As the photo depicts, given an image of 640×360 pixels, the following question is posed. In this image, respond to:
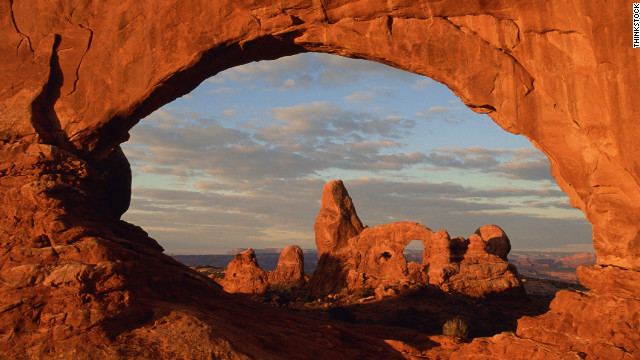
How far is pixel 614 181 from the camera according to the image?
23.8ft

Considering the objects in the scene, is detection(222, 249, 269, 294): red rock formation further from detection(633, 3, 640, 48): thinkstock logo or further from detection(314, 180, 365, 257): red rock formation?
detection(633, 3, 640, 48): thinkstock logo

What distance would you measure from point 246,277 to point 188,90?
11760mm

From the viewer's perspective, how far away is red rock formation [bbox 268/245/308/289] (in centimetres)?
2814

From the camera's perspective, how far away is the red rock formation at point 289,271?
28141 mm

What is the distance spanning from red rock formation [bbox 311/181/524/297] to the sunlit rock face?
41.0 ft

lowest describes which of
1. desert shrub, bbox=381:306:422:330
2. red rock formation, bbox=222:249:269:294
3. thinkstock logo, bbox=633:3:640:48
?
desert shrub, bbox=381:306:422:330

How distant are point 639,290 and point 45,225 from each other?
9208mm

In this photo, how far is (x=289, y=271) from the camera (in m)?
28.8

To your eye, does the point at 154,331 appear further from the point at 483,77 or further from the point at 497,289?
the point at 497,289

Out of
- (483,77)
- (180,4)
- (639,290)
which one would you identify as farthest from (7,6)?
(639,290)

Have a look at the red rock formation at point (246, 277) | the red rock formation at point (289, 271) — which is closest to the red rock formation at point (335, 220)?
the red rock formation at point (289, 271)

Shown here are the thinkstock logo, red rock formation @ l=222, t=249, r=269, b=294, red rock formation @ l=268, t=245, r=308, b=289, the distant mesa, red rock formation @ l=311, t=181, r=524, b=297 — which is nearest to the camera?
the thinkstock logo

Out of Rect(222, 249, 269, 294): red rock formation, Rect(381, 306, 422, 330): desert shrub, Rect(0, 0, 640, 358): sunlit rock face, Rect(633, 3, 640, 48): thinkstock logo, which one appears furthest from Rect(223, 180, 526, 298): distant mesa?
Rect(633, 3, 640, 48): thinkstock logo

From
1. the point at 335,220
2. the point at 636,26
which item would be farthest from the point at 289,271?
the point at 636,26
